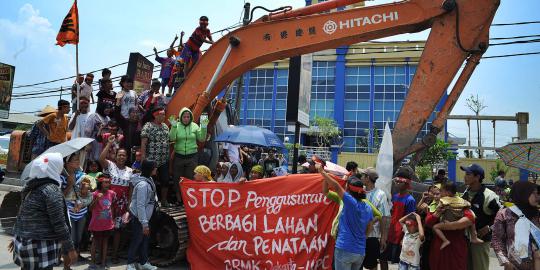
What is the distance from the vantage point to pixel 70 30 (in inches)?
342

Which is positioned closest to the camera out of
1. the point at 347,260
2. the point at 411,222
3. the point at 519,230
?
the point at 519,230

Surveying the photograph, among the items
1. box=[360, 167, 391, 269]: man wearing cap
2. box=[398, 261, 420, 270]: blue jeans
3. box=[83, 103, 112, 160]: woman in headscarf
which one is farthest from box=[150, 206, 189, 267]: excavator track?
box=[398, 261, 420, 270]: blue jeans

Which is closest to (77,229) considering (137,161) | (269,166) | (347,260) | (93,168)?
(93,168)

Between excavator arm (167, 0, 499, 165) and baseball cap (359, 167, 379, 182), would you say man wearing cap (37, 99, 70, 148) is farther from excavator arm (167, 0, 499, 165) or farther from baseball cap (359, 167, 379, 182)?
baseball cap (359, 167, 379, 182)

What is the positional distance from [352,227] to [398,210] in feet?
4.90

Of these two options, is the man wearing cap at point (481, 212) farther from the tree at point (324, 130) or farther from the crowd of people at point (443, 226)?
the tree at point (324, 130)

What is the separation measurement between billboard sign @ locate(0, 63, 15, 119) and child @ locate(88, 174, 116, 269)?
2878 centimetres

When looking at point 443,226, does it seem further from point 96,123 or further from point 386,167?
point 96,123

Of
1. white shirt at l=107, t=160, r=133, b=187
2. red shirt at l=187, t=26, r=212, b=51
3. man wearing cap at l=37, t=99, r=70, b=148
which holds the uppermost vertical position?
red shirt at l=187, t=26, r=212, b=51

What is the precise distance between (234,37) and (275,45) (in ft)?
2.60

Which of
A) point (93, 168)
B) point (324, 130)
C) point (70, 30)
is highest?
point (324, 130)

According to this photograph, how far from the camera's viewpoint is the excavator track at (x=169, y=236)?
585cm

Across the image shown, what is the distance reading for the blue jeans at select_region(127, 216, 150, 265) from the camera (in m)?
5.55

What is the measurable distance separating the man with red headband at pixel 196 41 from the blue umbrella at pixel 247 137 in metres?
2.02
